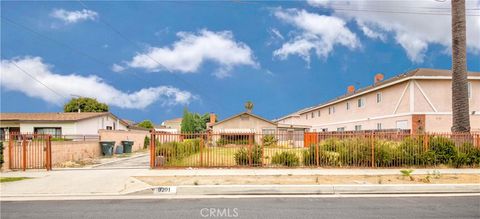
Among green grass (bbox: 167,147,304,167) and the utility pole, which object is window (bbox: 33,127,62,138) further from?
the utility pole

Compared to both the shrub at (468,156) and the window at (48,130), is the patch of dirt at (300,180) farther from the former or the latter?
the window at (48,130)

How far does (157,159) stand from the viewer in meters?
15.0

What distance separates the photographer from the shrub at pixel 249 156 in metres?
15.0

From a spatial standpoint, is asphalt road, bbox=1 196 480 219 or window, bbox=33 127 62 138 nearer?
asphalt road, bbox=1 196 480 219

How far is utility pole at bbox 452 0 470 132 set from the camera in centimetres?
1681

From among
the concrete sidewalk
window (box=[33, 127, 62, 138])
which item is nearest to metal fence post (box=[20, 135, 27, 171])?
the concrete sidewalk

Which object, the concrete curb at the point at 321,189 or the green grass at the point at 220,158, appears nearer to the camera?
the concrete curb at the point at 321,189

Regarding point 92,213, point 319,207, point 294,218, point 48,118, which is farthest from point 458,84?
point 48,118

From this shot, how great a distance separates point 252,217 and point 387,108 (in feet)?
78.5

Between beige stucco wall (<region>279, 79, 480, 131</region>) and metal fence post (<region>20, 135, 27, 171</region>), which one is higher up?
beige stucco wall (<region>279, 79, 480, 131</region>)

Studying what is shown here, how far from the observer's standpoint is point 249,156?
15.0 metres

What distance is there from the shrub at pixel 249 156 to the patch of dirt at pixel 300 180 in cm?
261

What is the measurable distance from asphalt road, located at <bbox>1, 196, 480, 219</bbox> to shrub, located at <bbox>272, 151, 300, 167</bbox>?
595 centimetres

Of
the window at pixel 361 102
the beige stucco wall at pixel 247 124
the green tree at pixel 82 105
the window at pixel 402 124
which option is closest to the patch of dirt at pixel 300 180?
the window at pixel 402 124
